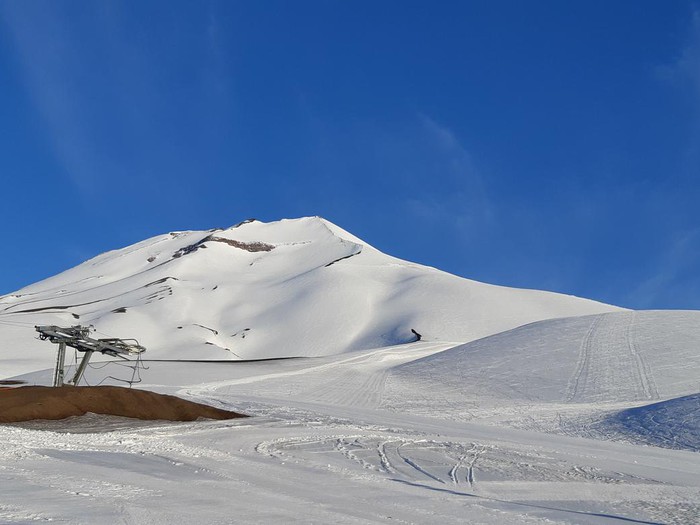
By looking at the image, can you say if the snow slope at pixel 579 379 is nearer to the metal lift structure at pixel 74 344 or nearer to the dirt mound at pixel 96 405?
the dirt mound at pixel 96 405

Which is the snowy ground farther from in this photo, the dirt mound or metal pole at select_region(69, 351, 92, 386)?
metal pole at select_region(69, 351, 92, 386)

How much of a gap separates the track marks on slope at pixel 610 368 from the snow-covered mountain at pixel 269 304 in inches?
1603

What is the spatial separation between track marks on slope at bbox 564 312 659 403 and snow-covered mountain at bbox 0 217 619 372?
134ft

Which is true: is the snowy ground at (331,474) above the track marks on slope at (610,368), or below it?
below

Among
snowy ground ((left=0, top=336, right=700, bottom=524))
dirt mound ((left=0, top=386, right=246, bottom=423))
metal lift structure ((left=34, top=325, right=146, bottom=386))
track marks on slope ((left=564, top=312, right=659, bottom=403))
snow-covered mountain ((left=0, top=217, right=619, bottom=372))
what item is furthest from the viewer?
snow-covered mountain ((left=0, top=217, right=619, bottom=372))

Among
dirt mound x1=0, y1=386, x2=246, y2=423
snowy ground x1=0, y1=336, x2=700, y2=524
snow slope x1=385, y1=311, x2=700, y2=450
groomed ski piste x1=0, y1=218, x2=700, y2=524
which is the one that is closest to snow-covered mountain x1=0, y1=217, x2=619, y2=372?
groomed ski piste x1=0, y1=218, x2=700, y2=524

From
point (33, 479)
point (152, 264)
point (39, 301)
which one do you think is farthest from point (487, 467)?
point (152, 264)

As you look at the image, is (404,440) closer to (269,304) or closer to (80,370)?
(80,370)

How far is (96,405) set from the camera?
57.5 ft

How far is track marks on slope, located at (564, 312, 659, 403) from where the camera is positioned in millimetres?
27062

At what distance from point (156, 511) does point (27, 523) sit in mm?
1298

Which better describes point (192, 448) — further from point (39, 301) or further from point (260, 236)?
point (260, 236)

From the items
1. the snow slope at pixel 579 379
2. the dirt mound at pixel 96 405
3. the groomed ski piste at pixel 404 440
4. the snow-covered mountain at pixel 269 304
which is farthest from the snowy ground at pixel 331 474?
the snow-covered mountain at pixel 269 304

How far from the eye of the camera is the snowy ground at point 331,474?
750cm
